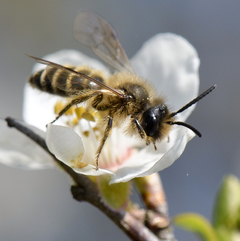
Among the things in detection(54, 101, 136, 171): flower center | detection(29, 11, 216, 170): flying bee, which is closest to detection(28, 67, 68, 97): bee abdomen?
detection(29, 11, 216, 170): flying bee

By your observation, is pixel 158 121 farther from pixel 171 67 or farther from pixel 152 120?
pixel 171 67

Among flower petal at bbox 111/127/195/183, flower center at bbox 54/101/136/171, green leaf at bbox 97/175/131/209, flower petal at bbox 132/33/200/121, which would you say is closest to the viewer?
flower petal at bbox 111/127/195/183

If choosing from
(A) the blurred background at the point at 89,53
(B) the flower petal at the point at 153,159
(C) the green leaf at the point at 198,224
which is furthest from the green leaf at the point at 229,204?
(A) the blurred background at the point at 89,53

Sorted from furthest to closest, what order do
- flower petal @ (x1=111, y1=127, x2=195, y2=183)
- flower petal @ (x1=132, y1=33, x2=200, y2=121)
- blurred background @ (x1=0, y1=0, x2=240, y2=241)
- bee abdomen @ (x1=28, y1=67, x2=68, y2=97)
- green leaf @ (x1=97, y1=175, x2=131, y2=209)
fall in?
1. blurred background @ (x1=0, y1=0, x2=240, y2=241)
2. flower petal @ (x1=132, y1=33, x2=200, y2=121)
3. bee abdomen @ (x1=28, y1=67, x2=68, y2=97)
4. green leaf @ (x1=97, y1=175, x2=131, y2=209)
5. flower petal @ (x1=111, y1=127, x2=195, y2=183)

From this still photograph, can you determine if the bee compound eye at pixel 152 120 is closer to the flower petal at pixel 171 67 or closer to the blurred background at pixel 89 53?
the flower petal at pixel 171 67

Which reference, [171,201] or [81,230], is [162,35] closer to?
[171,201]

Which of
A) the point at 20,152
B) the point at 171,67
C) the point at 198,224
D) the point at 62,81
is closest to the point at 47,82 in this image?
the point at 62,81

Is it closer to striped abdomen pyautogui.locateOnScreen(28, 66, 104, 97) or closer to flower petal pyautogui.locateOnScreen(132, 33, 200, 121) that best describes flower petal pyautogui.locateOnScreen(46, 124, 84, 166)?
striped abdomen pyautogui.locateOnScreen(28, 66, 104, 97)
